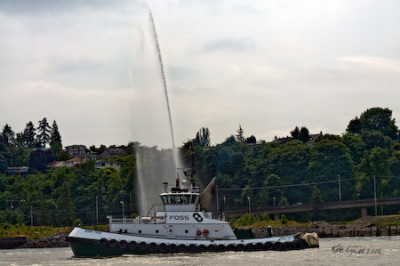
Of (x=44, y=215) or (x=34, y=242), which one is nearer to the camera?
(x=34, y=242)

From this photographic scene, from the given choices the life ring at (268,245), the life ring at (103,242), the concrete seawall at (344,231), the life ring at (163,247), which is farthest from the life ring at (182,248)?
the concrete seawall at (344,231)

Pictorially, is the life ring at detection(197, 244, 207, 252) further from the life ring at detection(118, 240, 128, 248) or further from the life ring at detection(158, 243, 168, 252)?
the life ring at detection(118, 240, 128, 248)

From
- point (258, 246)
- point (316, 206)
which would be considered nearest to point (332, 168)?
point (316, 206)

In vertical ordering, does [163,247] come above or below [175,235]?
below

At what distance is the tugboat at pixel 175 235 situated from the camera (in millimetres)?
64812

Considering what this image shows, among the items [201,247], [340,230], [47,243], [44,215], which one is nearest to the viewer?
[201,247]

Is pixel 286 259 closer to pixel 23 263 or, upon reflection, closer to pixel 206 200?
pixel 206 200

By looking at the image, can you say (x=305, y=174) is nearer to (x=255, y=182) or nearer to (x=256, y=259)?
(x=255, y=182)

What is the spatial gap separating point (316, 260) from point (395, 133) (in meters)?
139

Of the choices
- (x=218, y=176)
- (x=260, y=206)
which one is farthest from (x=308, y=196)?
(x=218, y=176)

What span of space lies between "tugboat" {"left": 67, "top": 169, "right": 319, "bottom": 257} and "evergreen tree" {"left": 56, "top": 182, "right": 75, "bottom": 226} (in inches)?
3079

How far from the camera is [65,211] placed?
473 feet

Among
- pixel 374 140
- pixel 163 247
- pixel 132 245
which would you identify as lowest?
pixel 163 247

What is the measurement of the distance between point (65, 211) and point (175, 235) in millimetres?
81061
